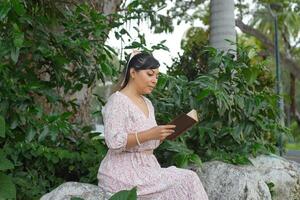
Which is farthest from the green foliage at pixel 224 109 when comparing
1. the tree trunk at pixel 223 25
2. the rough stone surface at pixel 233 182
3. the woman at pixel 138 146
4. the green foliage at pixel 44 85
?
the woman at pixel 138 146

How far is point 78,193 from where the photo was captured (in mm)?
3037

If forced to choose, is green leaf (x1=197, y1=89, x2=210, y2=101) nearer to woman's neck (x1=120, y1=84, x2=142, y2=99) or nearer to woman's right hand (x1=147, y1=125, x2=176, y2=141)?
woman's neck (x1=120, y1=84, x2=142, y2=99)

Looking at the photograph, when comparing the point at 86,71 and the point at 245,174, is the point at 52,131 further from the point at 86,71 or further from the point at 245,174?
the point at 245,174

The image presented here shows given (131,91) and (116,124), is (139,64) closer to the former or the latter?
(131,91)

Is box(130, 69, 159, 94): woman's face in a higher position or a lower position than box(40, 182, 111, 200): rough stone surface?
higher

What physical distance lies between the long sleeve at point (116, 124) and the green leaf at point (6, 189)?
0.60 metres

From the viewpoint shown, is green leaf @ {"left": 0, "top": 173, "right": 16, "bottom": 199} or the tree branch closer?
green leaf @ {"left": 0, "top": 173, "right": 16, "bottom": 199}

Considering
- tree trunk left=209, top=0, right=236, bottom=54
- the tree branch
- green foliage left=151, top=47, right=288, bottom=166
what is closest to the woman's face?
green foliage left=151, top=47, right=288, bottom=166

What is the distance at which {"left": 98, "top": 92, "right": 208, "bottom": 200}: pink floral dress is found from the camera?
9.44ft

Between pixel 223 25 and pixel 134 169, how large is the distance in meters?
3.26

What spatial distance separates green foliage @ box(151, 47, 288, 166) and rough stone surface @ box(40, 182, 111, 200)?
4.03 ft

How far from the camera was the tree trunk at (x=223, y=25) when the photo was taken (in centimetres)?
578

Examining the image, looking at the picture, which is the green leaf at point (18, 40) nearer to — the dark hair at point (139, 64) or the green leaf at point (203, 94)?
the dark hair at point (139, 64)

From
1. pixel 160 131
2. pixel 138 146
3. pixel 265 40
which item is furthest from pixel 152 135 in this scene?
pixel 265 40
